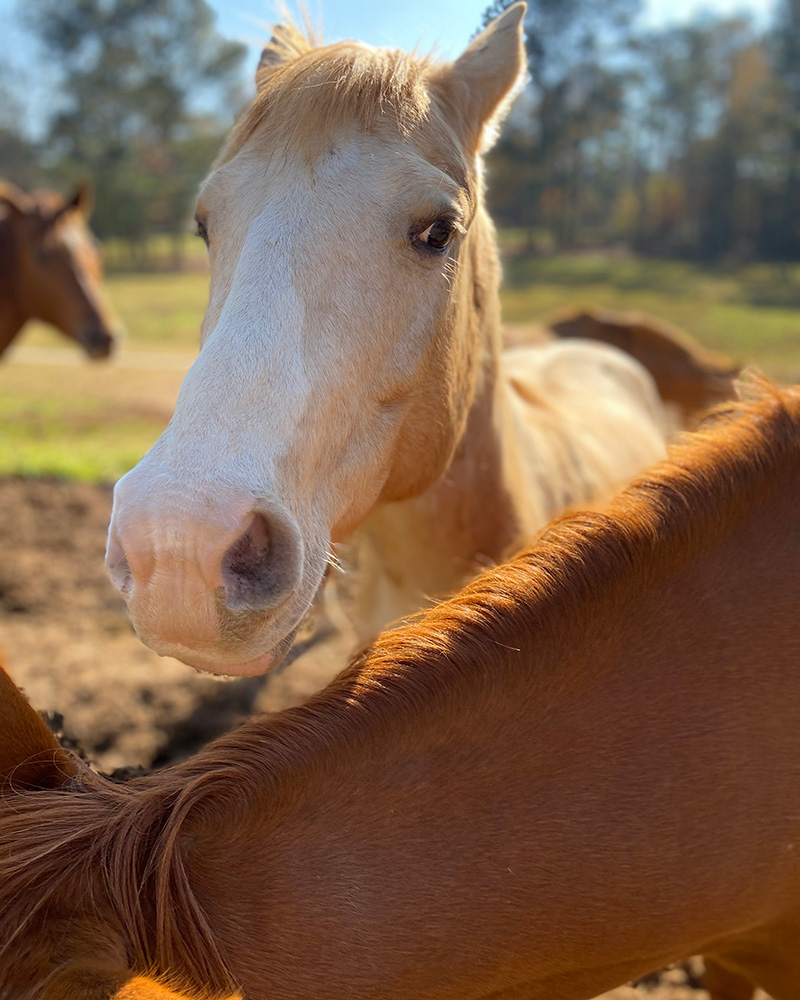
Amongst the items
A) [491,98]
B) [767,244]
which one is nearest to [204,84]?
[767,244]

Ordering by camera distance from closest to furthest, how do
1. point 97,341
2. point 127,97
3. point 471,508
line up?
point 471,508, point 97,341, point 127,97

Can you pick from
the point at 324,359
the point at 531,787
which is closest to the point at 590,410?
the point at 324,359

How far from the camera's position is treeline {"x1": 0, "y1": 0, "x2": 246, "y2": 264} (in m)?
26.5

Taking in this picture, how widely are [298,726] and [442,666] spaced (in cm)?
22

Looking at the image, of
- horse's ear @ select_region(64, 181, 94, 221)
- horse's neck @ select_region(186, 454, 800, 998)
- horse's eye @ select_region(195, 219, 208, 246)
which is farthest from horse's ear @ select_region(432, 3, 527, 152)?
horse's ear @ select_region(64, 181, 94, 221)

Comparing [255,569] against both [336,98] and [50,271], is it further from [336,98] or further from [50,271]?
[50,271]

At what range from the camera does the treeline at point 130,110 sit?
26500 millimetres

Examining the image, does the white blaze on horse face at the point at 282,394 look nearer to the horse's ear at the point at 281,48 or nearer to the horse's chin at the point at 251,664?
the horse's chin at the point at 251,664

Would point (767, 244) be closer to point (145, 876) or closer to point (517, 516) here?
point (517, 516)

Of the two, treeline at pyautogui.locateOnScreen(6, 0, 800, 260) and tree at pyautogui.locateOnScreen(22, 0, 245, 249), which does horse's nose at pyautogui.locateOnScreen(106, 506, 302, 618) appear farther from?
tree at pyautogui.locateOnScreen(22, 0, 245, 249)

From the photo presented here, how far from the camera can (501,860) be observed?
1068mm

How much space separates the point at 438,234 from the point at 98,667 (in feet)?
10.4

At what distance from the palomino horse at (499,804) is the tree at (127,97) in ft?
93.6

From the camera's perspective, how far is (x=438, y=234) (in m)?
1.56
